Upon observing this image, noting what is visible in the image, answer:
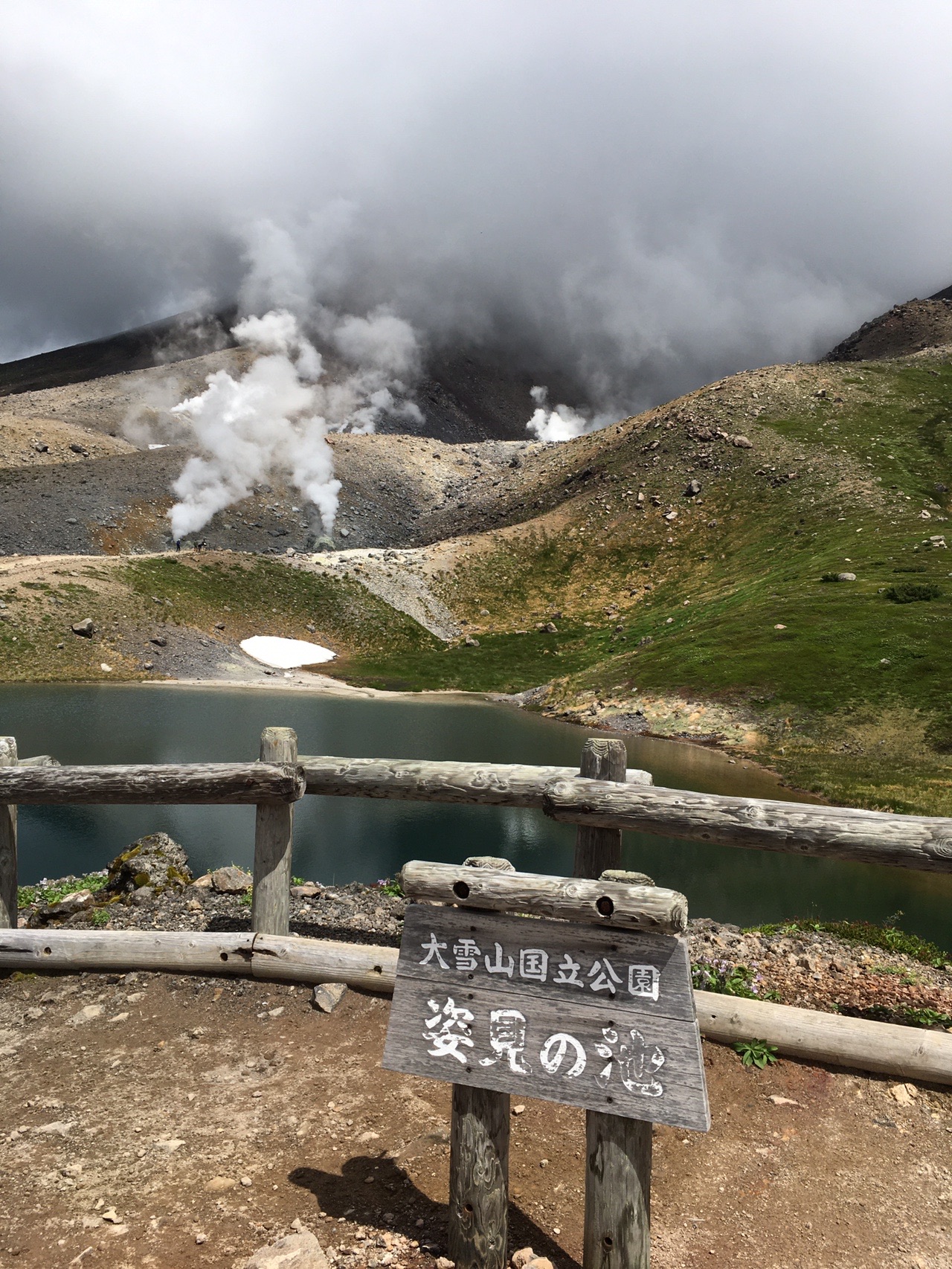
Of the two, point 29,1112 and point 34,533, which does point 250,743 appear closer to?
point 29,1112

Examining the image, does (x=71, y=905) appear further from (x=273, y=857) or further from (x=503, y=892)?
(x=503, y=892)

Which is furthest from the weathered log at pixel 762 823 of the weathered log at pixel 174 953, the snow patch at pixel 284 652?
the snow patch at pixel 284 652

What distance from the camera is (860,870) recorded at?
926 inches

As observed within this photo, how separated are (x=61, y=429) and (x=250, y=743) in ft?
509

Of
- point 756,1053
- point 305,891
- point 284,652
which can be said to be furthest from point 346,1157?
point 284,652

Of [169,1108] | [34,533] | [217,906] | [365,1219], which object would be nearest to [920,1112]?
[365,1219]

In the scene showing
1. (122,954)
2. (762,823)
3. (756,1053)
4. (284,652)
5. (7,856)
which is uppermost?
(762,823)

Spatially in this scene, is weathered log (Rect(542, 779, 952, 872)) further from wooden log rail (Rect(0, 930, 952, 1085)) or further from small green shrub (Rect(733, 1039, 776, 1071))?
small green shrub (Rect(733, 1039, 776, 1071))

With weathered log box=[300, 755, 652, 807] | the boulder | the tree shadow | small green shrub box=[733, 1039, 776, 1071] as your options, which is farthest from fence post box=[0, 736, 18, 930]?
small green shrub box=[733, 1039, 776, 1071]

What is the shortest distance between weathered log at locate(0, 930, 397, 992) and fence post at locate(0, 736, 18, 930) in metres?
0.74

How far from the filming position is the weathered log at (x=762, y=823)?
7.85m

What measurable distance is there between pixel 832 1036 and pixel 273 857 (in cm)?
649

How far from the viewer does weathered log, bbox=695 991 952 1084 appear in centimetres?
771

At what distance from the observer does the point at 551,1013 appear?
4.98 m
